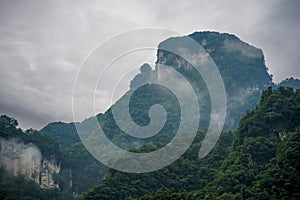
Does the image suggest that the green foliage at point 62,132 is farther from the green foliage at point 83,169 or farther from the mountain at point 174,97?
the green foliage at point 83,169

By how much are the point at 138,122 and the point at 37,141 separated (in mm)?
12728

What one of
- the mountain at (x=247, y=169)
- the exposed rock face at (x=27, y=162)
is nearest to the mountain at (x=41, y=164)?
the exposed rock face at (x=27, y=162)

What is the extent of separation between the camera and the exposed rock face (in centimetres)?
2920

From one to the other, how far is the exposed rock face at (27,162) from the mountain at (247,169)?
43.6ft

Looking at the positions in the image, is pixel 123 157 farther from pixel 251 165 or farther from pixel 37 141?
pixel 37 141

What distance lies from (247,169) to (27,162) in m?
21.4

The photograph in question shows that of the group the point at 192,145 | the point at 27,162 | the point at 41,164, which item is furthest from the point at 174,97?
the point at 192,145

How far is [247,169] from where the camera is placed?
1645 centimetres

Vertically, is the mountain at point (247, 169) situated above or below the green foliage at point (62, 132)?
below

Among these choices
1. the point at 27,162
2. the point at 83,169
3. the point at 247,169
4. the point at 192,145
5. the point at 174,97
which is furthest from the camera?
the point at 174,97

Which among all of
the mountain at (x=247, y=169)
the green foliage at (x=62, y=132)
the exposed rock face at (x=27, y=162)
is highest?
the green foliage at (x=62, y=132)

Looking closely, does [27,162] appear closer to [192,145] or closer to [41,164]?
[41,164]

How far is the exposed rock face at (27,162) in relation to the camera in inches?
1150

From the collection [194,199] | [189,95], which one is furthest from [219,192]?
[189,95]
